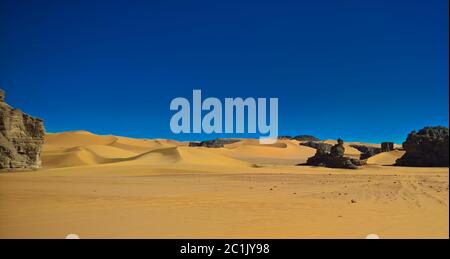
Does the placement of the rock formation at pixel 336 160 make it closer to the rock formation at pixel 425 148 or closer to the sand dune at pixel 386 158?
the rock formation at pixel 425 148

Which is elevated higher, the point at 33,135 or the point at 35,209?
the point at 33,135

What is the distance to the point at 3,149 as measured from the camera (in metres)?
22.4

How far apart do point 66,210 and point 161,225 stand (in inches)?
122

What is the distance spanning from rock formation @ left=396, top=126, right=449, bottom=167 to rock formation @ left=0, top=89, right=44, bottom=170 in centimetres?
2977

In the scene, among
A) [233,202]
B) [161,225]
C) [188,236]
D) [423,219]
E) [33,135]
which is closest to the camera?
[188,236]

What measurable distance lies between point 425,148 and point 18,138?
1283 inches

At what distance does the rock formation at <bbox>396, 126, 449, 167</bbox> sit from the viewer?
31486 millimetres

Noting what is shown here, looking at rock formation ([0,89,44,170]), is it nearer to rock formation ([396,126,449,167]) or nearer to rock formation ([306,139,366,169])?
rock formation ([306,139,366,169])

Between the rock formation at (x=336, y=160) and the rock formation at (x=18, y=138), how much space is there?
24.3 m

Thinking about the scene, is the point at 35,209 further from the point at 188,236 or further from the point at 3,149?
the point at 3,149

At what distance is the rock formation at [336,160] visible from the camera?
33.4m
